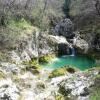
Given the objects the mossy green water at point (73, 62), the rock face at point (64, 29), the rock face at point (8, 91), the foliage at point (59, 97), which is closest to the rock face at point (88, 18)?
the rock face at point (64, 29)

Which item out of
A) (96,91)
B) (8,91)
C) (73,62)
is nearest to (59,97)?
(96,91)

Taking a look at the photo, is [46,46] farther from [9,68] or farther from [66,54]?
[9,68]

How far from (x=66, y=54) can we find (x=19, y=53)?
18.3 meters

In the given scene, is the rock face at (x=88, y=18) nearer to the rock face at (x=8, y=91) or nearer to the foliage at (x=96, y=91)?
the rock face at (x=8, y=91)

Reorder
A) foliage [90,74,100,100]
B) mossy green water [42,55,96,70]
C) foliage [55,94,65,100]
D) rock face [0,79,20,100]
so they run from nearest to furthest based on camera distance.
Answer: foliage [90,74,100,100], foliage [55,94,65,100], rock face [0,79,20,100], mossy green water [42,55,96,70]

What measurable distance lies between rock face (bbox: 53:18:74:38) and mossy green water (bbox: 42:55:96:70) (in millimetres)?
12885

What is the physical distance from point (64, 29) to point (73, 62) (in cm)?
2049

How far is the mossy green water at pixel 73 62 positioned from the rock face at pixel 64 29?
42.3 ft

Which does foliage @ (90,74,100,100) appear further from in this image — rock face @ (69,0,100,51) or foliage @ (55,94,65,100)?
rock face @ (69,0,100,51)

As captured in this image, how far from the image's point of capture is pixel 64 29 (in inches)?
3022

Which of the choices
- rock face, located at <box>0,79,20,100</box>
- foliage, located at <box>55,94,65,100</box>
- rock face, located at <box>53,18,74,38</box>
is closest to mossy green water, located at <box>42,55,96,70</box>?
rock face, located at <box>53,18,74,38</box>

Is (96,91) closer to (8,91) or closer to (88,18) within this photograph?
(8,91)

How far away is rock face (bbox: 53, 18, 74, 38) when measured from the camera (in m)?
75.5

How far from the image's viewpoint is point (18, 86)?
28094 mm
